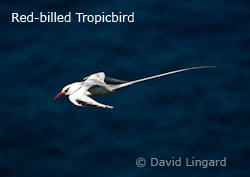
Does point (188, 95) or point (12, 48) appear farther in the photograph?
point (12, 48)

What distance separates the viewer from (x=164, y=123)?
3114 cm

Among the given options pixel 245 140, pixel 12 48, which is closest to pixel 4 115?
pixel 12 48

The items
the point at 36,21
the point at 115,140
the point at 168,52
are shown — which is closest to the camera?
the point at 115,140

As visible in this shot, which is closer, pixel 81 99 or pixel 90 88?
pixel 81 99

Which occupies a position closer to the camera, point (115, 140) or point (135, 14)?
point (115, 140)

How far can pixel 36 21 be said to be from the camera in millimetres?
35781

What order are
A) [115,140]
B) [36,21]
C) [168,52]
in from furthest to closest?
[36,21] → [168,52] → [115,140]

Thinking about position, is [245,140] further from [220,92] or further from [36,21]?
[36,21]

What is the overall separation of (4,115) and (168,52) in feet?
26.3

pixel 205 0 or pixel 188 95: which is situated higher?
pixel 205 0

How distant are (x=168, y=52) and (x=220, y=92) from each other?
3113mm

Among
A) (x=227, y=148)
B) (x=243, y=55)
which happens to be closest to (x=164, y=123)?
(x=227, y=148)

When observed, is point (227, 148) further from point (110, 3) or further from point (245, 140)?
point (110, 3)

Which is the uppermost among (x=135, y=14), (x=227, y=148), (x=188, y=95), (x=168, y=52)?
(x=135, y=14)
